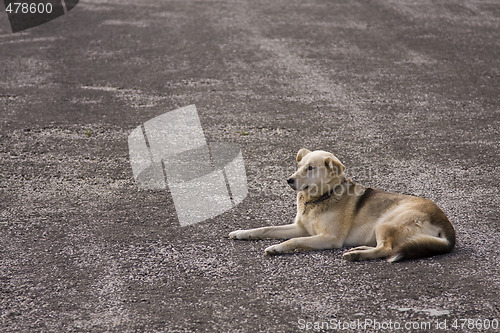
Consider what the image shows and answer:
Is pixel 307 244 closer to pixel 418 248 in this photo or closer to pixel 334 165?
pixel 334 165

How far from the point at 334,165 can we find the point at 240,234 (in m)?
1.16

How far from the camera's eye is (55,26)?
15586 millimetres

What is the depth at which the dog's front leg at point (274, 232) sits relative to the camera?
613 centimetres

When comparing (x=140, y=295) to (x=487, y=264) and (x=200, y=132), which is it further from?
(x=200, y=132)

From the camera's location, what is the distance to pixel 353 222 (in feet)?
19.5

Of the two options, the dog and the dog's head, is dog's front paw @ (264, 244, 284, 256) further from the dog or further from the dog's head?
the dog's head

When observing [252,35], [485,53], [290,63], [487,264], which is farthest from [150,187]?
[485,53]

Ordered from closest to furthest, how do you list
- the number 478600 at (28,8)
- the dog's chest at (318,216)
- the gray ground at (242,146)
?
the gray ground at (242,146)
the dog's chest at (318,216)
the number 478600 at (28,8)

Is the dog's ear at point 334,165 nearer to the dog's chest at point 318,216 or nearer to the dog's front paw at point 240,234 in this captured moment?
the dog's chest at point 318,216

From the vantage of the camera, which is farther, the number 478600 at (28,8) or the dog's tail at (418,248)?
the number 478600 at (28,8)

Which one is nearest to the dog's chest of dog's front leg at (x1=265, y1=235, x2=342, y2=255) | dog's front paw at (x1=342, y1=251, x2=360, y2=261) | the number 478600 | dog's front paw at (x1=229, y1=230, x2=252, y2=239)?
dog's front leg at (x1=265, y1=235, x2=342, y2=255)

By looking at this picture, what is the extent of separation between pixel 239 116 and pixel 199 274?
4.94 metres

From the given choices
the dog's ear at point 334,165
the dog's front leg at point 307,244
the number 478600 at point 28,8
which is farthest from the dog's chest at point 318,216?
the number 478600 at point 28,8

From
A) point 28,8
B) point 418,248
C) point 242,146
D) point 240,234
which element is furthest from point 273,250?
point 28,8
